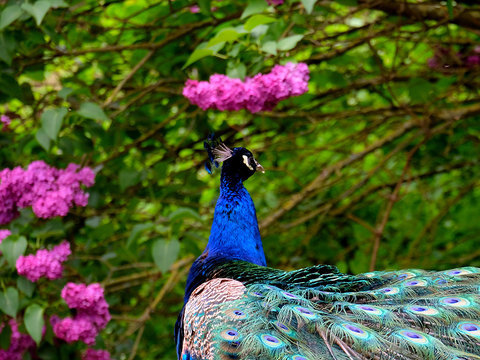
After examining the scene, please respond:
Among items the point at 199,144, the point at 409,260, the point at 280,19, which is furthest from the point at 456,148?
the point at 280,19

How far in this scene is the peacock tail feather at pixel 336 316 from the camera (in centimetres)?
181

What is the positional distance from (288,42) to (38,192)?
103cm

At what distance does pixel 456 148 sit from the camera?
425cm

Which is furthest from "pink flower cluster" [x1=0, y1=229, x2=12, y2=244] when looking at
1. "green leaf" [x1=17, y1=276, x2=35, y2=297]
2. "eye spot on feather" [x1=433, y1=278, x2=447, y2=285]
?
"eye spot on feather" [x1=433, y1=278, x2=447, y2=285]

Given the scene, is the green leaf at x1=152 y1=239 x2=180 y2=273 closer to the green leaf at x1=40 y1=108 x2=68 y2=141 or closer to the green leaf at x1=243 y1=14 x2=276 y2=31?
the green leaf at x1=40 y1=108 x2=68 y2=141

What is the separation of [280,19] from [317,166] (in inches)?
69.5

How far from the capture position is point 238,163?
276 centimetres

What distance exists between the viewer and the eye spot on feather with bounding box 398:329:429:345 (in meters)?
1.80

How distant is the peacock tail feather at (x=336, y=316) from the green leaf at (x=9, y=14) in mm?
1117

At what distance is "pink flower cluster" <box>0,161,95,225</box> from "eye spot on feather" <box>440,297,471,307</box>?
1.40m

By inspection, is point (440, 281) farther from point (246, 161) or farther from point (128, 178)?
point (128, 178)

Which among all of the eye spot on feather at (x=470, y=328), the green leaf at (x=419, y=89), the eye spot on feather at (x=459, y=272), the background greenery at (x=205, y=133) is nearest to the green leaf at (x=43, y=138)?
the background greenery at (x=205, y=133)

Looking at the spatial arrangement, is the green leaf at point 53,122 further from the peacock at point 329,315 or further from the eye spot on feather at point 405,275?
the eye spot on feather at point 405,275

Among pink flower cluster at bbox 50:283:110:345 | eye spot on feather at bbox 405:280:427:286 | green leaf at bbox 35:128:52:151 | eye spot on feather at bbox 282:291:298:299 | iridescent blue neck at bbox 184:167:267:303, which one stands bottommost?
pink flower cluster at bbox 50:283:110:345
